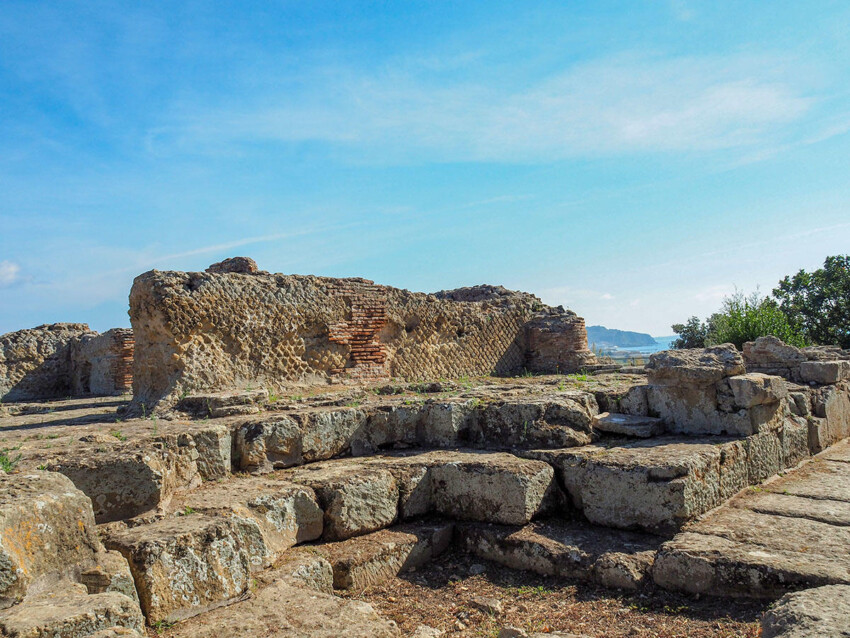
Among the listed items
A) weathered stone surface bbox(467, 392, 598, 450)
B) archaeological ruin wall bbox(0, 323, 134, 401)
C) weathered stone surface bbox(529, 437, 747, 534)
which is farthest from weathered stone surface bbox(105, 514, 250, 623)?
archaeological ruin wall bbox(0, 323, 134, 401)

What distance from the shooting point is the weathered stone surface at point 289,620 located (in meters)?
2.84

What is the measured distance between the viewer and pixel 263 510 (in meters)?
3.81

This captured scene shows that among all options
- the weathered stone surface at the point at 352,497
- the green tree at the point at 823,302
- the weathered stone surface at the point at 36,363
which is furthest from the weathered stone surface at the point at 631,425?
the green tree at the point at 823,302

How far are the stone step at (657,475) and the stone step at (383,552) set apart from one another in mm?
1028

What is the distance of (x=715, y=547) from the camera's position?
3.57 meters

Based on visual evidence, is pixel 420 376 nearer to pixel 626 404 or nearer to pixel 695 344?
pixel 626 404

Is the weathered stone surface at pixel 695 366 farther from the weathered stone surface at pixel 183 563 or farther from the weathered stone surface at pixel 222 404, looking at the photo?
the weathered stone surface at pixel 183 563

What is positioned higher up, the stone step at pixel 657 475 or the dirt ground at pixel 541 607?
the stone step at pixel 657 475

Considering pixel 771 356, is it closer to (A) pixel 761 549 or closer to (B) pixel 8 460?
(A) pixel 761 549

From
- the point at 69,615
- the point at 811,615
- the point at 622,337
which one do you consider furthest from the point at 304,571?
the point at 622,337

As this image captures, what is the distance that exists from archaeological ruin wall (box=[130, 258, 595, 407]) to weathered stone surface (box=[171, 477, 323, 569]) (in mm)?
2189

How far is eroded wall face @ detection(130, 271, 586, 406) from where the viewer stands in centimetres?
637

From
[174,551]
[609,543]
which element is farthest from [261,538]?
[609,543]

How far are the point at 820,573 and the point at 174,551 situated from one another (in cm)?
336
